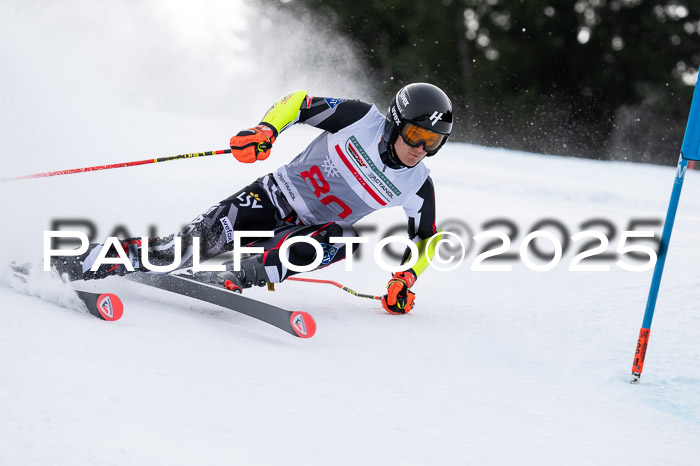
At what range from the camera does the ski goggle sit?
3227 mm

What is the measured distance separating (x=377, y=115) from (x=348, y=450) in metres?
2.03

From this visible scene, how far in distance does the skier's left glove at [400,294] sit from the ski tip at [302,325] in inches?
→ 35.1

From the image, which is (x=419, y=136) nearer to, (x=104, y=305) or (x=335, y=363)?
(x=335, y=363)

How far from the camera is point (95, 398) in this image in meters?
1.83

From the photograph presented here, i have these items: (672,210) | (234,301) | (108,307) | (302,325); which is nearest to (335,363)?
(302,325)

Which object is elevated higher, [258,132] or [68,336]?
[258,132]

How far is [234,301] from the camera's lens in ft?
10.2

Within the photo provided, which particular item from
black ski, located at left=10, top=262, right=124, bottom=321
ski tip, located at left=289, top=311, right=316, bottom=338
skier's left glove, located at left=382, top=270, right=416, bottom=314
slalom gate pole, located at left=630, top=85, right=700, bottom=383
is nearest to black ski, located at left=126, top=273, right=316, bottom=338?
ski tip, located at left=289, top=311, right=316, bottom=338

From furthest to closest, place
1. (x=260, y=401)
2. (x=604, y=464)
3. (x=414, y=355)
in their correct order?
1. (x=414, y=355)
2. (x=260, y=401)
3. (x=604, y=464)

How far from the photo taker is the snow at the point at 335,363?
1776 mm

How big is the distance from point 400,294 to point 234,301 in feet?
3.12

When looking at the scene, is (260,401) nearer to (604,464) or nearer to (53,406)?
(53,406)

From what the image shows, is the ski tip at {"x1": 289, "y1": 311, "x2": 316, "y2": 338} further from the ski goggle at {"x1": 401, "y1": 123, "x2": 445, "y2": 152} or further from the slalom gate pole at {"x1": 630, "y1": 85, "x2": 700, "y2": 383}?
the slalom gate pole at {"x1": 630, "y1": 85, "x2": 700, "y2": 383}

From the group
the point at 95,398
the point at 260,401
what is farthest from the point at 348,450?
the point at 95,398
